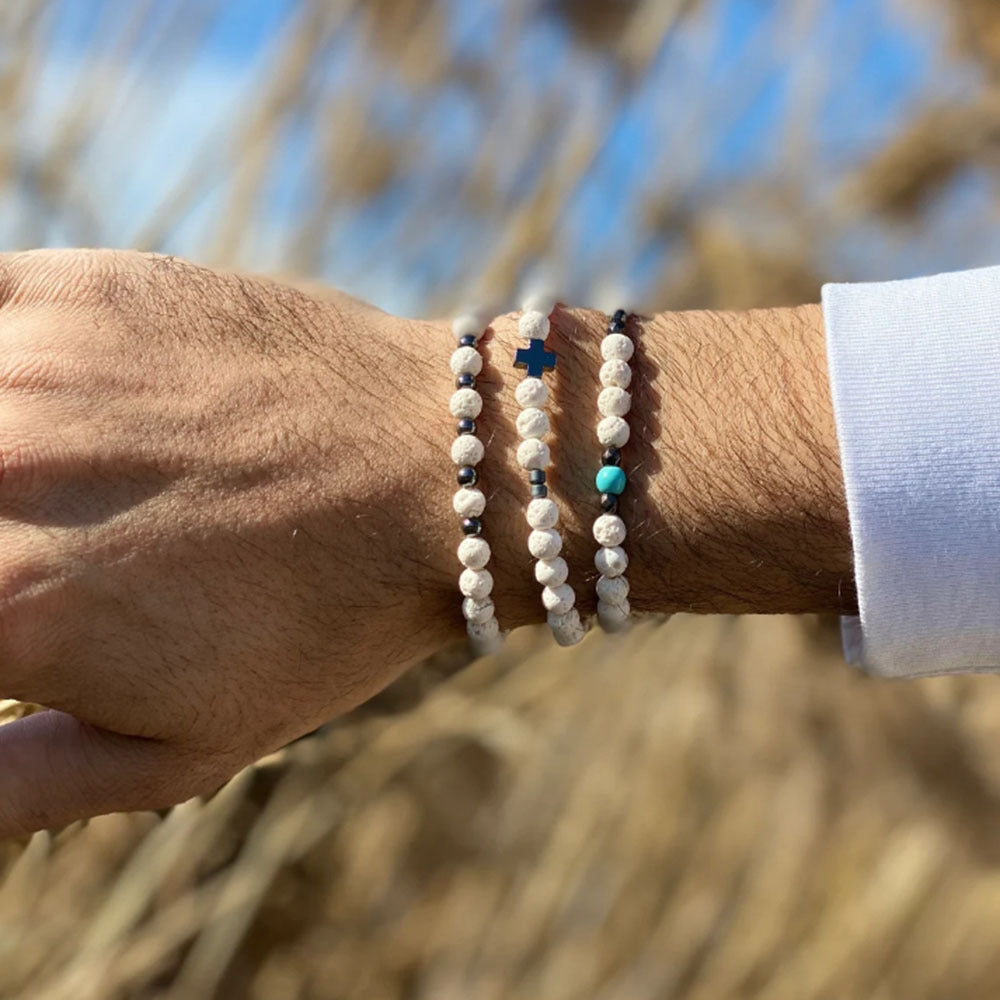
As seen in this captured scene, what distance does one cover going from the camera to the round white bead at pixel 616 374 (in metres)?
0.99

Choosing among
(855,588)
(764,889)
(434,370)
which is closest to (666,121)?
(434,370)

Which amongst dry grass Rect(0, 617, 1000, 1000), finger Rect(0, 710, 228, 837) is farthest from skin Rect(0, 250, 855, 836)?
dry grass Rect(0, 617, 1000, 1000)

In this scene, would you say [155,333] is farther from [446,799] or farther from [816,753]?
[816,753]

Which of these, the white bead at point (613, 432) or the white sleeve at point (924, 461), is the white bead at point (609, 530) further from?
the white sleeve at point (924, 461)

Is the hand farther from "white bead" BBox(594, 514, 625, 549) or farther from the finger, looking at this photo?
"white bead" BBox(594, 514, 625, 549)

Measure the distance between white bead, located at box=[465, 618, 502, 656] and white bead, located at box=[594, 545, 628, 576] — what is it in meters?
0.10

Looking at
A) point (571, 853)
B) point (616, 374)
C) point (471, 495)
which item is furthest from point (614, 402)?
point (571, 853)

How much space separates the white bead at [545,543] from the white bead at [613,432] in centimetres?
8

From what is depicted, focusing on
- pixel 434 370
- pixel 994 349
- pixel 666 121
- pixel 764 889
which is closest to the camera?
pixel 994 349

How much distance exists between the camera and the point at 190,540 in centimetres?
98

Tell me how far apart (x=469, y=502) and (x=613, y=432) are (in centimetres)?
12

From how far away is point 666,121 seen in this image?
1612mm

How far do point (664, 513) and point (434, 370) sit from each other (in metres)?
0.23

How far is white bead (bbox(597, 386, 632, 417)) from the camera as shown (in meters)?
0.98
